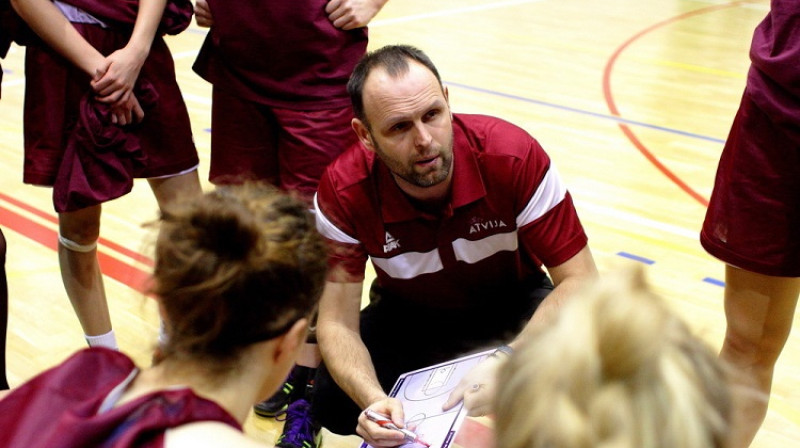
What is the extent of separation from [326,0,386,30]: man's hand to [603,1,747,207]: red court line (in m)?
2.17

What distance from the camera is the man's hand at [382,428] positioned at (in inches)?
81.1

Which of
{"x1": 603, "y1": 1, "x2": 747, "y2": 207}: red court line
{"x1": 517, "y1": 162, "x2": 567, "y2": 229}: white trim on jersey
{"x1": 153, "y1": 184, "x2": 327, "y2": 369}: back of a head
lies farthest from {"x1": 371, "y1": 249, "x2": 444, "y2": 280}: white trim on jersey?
{"x1": 603, "y1": 1, "x2": 747, "y2": 207}: red court line

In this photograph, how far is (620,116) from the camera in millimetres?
5648

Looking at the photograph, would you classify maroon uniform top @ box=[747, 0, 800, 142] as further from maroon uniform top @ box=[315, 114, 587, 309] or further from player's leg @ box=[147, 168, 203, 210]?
player's leg @ box=[147, 168, 203, 210]

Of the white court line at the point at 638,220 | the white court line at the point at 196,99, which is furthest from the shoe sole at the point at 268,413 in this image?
the white court line at the point at 196,99

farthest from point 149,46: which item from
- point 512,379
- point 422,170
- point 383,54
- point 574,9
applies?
point 574,9

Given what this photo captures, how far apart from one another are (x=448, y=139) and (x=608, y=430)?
A: 1.52m

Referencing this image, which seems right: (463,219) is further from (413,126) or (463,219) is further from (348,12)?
(348,12)

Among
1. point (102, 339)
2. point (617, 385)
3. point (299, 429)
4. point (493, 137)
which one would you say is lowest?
point (299, 429)

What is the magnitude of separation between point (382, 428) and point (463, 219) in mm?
603

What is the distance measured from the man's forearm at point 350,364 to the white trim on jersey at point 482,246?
0.35 meters

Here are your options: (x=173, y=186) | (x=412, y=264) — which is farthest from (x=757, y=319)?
(x=173, y=186)

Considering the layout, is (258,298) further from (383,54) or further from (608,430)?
(383,54)

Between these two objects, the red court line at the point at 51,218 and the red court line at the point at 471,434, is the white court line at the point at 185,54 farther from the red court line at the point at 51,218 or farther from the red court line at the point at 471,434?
the red court line at the point at 471,434
